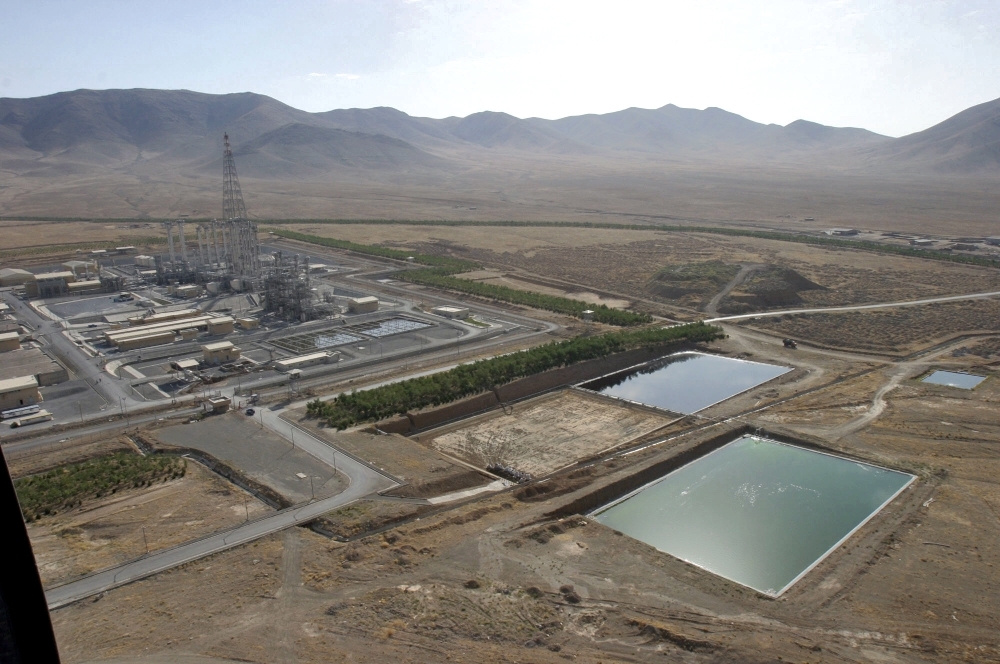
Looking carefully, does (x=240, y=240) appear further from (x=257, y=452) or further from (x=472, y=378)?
(x=257, y=452)

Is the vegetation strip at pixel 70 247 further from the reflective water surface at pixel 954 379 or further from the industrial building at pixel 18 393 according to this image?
the reflective water surface at pixel 954 379

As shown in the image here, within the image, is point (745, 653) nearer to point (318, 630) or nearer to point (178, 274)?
point (318, 630)

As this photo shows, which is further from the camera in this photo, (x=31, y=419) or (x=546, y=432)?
(x=546, y=432)

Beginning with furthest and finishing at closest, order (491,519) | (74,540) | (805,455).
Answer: (805,455)
(491,519)
(74,540)

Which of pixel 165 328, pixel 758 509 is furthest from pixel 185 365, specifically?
pixel 758 509

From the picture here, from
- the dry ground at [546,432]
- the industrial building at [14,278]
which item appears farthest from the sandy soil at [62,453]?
the industrial building at [14,278]

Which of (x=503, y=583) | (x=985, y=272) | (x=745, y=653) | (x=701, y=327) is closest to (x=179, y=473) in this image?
(x=503, y=583)
